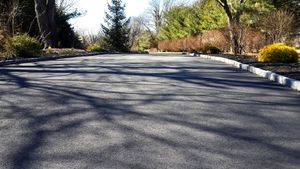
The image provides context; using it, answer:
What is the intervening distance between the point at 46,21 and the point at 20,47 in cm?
1250

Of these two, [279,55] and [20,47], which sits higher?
[20,47]

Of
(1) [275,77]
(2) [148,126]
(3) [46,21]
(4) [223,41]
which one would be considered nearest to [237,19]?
(4) [223,41]

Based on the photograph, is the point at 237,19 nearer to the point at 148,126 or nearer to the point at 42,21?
the point at 42,21

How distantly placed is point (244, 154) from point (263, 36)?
24.3 m

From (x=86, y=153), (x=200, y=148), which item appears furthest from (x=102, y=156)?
(x=200, y=148)

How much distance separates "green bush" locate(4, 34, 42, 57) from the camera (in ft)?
60.3

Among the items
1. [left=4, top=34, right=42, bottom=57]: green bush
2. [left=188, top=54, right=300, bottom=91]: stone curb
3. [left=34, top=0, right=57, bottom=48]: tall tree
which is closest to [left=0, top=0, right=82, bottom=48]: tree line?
[left=34, top=0, right=57, bottom=48]: tall tree

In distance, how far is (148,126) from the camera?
530cm

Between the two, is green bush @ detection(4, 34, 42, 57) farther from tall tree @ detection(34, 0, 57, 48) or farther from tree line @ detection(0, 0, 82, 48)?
tall tree @ detection(34, 0, 57, 48)

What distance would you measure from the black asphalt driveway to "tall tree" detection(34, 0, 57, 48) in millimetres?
22005

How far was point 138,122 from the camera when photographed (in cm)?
550

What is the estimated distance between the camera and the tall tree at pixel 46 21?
29625 mm

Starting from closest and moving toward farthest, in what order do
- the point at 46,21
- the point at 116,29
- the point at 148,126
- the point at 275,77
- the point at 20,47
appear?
1. the point at 148,126
2. the point at 275,77
3. the point at 20,47
4. the point at 46,21
5. the point at 116,29

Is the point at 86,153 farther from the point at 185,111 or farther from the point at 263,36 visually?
the point at 263,36
